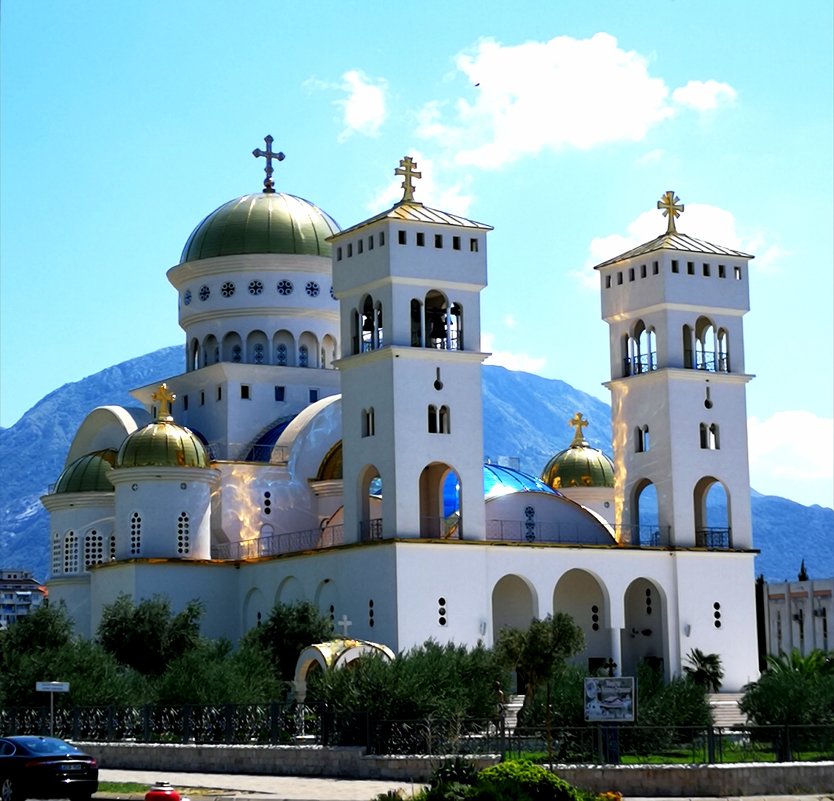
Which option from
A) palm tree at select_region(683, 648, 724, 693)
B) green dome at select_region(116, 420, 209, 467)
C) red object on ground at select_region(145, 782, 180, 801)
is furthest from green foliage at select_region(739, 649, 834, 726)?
green dome at select_region(116, 420, 209, 467)

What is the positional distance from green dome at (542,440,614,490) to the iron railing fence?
25.6 m

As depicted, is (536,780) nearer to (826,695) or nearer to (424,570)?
(826,695)

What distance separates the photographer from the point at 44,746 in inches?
1179

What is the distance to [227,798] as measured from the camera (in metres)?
28.6

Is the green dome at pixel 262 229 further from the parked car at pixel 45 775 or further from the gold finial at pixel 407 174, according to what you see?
the parked car at pixel 45 775

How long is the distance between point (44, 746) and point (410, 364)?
19.8m

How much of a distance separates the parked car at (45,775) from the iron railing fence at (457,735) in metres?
5.41

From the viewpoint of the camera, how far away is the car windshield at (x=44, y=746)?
29734 millimetres

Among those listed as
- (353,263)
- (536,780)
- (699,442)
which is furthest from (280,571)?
(536,780)

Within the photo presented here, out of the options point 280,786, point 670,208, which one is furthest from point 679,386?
point 280,786

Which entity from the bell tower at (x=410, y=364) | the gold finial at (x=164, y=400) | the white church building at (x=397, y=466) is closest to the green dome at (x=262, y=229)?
the white church building at (x=397, y=466)

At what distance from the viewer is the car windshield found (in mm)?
29734

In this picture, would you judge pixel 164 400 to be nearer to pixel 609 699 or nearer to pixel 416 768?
pixel 416 768

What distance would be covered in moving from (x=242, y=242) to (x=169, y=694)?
→ 66.5 ft
